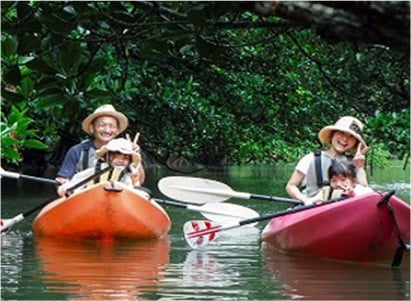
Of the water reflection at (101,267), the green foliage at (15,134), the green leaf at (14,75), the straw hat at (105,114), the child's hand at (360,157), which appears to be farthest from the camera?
the straw hat at (105,114)

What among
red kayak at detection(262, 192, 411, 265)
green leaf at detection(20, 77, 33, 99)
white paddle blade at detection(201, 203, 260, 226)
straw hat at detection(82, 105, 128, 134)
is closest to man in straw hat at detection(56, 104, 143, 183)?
straw hat at detection(82, 105, 128, 134)

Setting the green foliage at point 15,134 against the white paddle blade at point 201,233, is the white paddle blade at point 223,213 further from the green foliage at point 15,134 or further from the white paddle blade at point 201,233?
the green foliage at point 15,134

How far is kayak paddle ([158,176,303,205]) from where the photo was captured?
685 cm

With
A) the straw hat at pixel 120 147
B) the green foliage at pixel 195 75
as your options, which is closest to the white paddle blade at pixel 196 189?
the straw hat at pixel 120 147

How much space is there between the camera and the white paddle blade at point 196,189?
22.6ft

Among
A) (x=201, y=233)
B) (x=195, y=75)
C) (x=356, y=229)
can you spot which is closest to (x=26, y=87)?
(x=356, y=229)

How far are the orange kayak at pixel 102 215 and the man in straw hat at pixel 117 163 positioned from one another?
20 cm

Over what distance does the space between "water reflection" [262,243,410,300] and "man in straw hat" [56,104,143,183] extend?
2054mm

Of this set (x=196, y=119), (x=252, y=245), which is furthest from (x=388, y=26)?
(x=196, y=119)

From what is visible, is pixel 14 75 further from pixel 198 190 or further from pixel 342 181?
pixel 198 190

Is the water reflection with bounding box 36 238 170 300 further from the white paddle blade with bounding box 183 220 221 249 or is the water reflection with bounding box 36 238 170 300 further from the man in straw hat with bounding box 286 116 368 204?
the man in straw hat with bounding box 286 116 368 204

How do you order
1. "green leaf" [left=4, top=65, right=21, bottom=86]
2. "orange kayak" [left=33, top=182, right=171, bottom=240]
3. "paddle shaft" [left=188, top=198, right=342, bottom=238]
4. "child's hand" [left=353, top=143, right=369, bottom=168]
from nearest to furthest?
"green leaf" [left=4, top=65, right=21, bottom=86] → "paddle shaft" [left=188, top=198, right=342, bottom=238] → "child's hand" [left=353, top=143, right=369, bottom=168] → "orange kayak" [left=33, top=182, right=171, bottom=240]

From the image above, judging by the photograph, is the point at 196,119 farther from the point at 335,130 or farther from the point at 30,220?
the point at 335,130

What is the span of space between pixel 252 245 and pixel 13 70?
14.8ft
